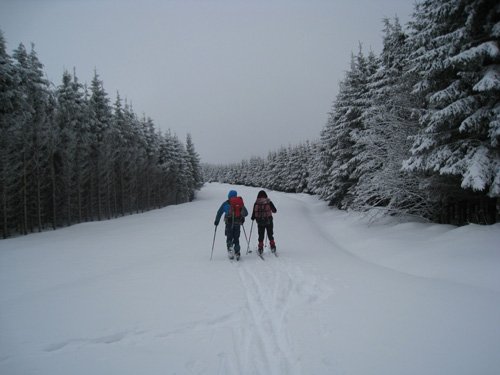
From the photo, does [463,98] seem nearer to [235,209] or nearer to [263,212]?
[263,212]

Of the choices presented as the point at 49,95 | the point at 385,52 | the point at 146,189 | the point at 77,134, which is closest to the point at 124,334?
the point at 385,52

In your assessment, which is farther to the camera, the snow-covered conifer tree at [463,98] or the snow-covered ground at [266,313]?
the snow-covered conifer tree at [463,98]

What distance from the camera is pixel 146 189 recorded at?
3912 centimetres

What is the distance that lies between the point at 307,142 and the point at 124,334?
171 feet

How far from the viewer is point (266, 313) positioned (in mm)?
4500

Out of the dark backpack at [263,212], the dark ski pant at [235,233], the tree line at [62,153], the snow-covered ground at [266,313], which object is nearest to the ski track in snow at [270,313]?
the snow-covered ground at [266,313]

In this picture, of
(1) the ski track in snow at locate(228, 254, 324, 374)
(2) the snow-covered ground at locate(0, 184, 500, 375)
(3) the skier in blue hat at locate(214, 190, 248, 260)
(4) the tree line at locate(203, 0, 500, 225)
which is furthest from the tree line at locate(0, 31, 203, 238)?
(4) the tree line at locate(203, 0, 500, 225)

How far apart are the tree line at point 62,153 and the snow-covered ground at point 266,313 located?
13922mm

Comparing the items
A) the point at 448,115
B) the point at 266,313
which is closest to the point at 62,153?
the point at 266,313

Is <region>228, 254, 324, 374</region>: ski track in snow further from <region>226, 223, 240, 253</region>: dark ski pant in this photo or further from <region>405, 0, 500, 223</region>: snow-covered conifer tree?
<region>405, 0, 500, 223</region>: snow-covered conifer tree

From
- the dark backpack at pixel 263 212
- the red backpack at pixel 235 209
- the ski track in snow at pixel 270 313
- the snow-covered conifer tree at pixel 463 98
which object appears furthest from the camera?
the dark backpack at pixel 263 212

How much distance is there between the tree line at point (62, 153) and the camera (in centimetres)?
1867

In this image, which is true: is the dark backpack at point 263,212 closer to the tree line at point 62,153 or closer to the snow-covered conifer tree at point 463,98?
the snow-covered conifer tree at point 463,98

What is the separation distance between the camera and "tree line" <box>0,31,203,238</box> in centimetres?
1867
